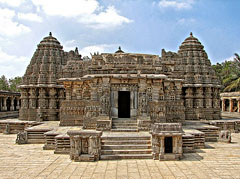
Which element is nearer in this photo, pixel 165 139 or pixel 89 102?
pixel 165 139

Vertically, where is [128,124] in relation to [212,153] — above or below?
above

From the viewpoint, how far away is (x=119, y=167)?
342 inches

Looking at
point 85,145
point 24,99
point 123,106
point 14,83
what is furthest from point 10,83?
point 85,145

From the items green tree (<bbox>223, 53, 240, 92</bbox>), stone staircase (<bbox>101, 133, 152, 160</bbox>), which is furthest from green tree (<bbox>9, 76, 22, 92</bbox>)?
stone staircase (<bbox>101, 133, 152, 160</bbox>)

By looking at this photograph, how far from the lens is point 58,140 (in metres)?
10.9

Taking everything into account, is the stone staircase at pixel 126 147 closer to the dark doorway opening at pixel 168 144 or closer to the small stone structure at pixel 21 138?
the dark doorway opening at pixel 168 144

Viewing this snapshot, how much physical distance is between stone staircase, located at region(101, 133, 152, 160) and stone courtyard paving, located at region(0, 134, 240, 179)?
437mm

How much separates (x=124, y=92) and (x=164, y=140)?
6964mm

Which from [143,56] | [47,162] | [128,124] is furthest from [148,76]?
[47,162]

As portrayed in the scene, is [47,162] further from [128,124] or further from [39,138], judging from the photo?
[128,124]

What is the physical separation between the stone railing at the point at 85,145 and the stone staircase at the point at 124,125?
3126 mm

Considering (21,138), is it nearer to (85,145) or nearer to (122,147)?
(85,145)

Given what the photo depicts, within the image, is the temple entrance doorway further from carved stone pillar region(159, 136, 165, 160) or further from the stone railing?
the stone railing

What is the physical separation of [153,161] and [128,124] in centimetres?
399
